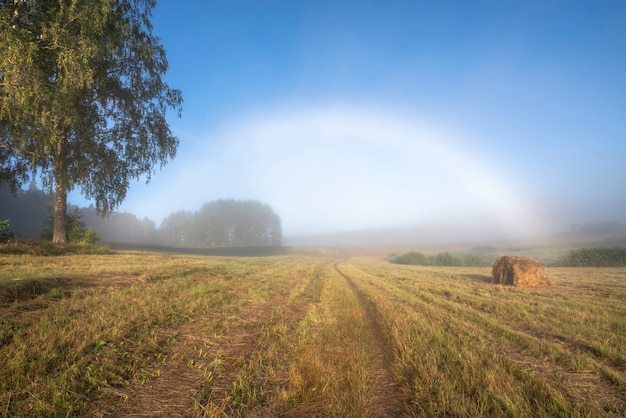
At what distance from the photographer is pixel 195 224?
119 metres

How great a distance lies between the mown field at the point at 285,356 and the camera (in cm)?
313

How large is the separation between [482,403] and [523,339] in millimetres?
3407

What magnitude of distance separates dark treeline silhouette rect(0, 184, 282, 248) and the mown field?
110256 millimetres

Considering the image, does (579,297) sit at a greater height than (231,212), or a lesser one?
lesser

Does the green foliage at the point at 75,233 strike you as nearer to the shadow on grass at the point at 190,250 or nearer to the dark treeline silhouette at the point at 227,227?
the shadow on grass at the point at 190,250

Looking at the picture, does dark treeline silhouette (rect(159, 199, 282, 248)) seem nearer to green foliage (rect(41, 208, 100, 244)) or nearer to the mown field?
green foliage (rect(41, 208, 100, 244))

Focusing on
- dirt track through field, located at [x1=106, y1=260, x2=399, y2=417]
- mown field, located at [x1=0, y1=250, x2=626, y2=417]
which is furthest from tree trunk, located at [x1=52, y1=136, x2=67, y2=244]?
dirt track through field, located at [x1=106, y1=260, x2=399, y2=417]

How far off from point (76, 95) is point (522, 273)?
86.2 feet

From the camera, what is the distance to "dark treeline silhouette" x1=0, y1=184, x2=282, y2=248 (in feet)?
294

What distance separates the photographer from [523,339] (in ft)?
18.2

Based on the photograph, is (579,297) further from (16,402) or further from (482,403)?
(16,402)

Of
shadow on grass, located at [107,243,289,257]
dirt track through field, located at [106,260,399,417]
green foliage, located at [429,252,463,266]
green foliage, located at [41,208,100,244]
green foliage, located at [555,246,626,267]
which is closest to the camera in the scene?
dirt track through field, located at [106,260,399,417]

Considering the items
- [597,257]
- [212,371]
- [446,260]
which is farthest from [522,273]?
[446,260]

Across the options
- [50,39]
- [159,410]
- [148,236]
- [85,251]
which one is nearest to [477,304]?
[159,410]
